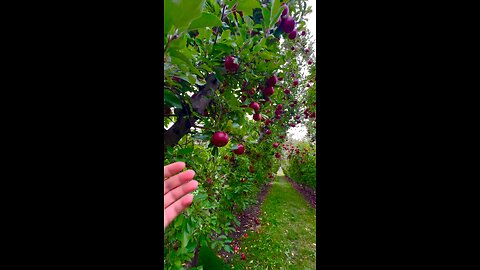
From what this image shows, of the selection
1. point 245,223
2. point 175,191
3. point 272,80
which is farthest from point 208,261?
point 245,223

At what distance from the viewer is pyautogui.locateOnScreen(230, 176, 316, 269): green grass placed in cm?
275

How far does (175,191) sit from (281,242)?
3.21 m

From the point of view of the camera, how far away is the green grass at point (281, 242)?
108 inches

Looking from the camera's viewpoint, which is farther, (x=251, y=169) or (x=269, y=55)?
(x=251, y=169)

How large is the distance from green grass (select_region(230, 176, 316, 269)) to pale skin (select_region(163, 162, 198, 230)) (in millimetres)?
2164

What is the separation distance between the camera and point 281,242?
334 cm

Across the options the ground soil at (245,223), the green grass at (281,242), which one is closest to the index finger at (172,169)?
the green grass at (281,242)

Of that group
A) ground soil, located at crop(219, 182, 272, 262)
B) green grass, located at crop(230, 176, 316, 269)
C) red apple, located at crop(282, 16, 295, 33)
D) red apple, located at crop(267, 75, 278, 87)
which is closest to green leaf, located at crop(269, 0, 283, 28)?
red apple, located at crop(282, 16, 295, 33)

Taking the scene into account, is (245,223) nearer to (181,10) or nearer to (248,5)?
(248,5)
